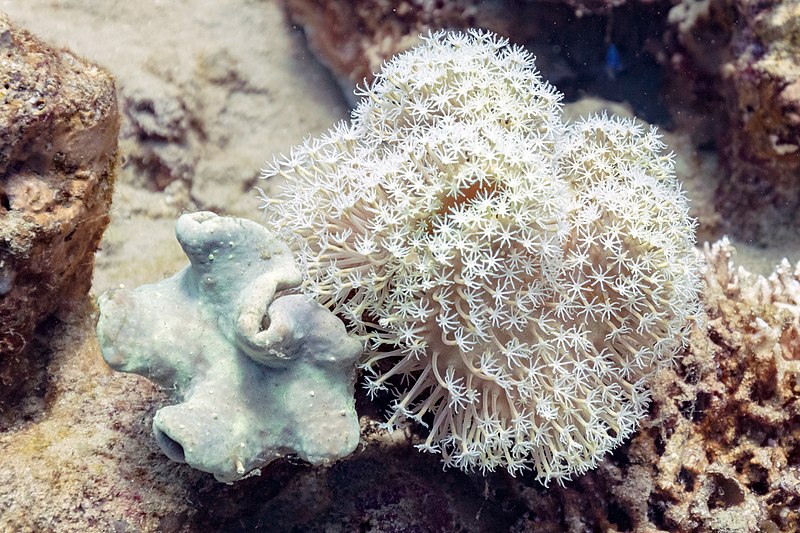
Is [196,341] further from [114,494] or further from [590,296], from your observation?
[590,296]

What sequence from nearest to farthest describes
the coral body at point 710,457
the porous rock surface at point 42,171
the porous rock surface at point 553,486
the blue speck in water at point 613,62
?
the porous rock surface at point 42,171 → the porous rock surface at point 553,486 → the coral body at point 710,457 → the blue speck in water at point 613,62

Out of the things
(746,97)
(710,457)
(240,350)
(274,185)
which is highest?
(746,97)

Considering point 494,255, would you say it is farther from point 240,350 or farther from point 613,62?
point 613,62

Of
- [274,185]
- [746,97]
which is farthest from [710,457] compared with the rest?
[274,185]

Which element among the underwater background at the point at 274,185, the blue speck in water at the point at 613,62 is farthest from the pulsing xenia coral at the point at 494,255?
the blue speck in water at the point at 613,62

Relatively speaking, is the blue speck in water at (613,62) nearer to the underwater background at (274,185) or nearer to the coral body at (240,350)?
the underwater background at (274,185)

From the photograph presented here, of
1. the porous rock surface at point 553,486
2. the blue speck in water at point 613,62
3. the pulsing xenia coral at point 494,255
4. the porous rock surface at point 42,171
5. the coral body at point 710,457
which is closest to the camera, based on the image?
the porous rock surface at point 42,171

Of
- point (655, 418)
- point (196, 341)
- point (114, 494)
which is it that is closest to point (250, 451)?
point (196, 341)

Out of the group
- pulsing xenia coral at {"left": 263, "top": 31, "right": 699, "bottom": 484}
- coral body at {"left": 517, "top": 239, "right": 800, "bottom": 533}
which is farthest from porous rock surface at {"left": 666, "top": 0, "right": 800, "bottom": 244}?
pulsing xenia coral at {"left": 263, "top": 31, "right": 699, "bottom": 484}
